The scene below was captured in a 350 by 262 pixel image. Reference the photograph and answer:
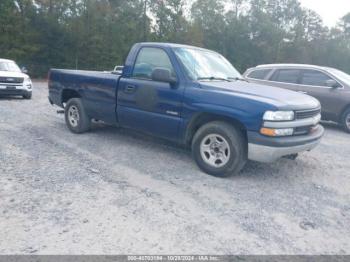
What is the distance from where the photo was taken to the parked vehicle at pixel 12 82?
12750 mm

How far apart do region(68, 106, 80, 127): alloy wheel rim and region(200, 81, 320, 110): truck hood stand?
10.6ft

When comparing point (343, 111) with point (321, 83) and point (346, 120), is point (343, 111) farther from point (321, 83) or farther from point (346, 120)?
point (321, 83)

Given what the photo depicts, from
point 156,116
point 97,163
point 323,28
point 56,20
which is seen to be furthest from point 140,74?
point 323,28

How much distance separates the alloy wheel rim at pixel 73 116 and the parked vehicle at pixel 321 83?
17.1ft

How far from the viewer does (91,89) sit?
6.92 metres

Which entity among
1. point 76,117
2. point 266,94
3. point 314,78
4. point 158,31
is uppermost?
point 158,31

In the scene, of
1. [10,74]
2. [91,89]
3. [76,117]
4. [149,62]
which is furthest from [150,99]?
[10,74]

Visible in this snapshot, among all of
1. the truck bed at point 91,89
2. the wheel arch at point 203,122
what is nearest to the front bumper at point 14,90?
the truck bed at point 91,89

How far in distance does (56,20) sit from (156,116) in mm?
25669

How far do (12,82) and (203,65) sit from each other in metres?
9.61

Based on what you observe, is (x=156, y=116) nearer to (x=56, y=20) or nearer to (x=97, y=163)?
(x=97, y=163)

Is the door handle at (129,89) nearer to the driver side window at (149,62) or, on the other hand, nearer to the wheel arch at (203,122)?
the driver side window at (149,62)

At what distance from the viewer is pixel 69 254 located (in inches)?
120

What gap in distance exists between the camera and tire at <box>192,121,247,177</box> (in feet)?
16.3
